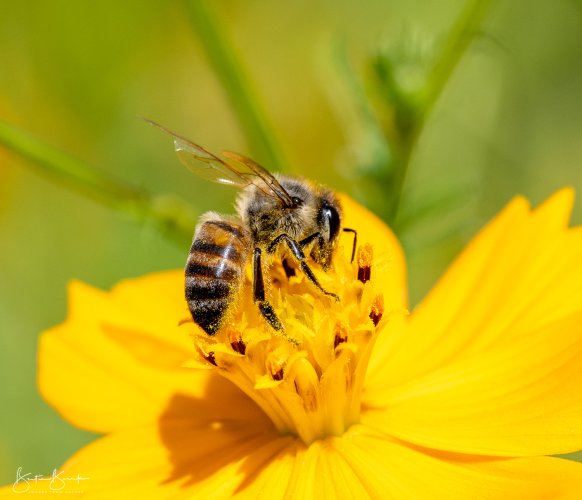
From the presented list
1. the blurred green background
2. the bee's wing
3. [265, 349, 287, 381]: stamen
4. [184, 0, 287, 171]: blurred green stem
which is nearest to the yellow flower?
[265, 349, 287, 381]: stamen

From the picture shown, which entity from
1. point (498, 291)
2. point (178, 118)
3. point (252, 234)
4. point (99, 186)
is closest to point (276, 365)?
point (252, 234)

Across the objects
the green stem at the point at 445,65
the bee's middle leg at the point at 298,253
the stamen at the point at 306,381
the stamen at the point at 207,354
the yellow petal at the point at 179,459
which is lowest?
the yellow petal at the point at 179,459

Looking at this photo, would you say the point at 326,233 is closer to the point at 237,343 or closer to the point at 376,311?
the point at 376,311

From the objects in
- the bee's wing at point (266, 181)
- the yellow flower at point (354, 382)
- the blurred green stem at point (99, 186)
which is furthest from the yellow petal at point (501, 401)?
the blurred green stem at point (99, 186)

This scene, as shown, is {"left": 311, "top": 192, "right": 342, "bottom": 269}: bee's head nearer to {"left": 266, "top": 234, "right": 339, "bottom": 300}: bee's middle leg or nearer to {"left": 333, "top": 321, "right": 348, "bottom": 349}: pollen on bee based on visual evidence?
{"left": 266, "top": 234, "right": 339, "bottom": 300}: bee's middle leg

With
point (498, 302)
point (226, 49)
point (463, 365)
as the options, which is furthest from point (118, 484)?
point (226, 49)

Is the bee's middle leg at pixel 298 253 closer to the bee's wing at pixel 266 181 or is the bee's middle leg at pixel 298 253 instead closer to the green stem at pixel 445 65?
the bee's wing at pixel 266 181

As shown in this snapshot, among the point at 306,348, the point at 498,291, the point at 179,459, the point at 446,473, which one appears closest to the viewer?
the point at 446,473
